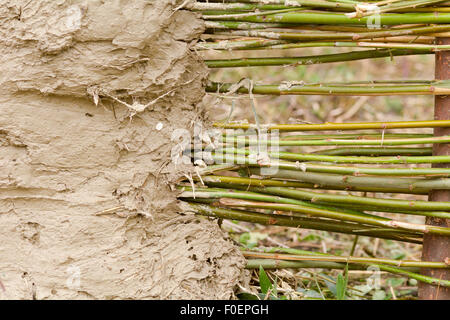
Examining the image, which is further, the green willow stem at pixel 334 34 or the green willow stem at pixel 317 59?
the green willow stem at pixel 317 59

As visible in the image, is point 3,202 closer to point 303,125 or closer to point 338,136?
point 303,125

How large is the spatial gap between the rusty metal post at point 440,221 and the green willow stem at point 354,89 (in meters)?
A: 0.04

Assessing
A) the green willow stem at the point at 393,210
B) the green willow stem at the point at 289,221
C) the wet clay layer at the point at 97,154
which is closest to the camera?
the wet clay layer at the point at 97,154

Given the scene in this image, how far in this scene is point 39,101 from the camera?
1282 mm

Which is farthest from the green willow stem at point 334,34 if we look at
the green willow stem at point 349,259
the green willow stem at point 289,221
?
the green willow stem at point 349,259

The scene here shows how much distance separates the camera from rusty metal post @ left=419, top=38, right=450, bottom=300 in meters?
1.35

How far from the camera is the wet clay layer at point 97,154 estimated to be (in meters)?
1.24

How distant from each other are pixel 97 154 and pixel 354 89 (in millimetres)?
716

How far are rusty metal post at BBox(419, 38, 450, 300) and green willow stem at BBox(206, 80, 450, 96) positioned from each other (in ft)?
0.13

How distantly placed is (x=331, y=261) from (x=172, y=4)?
2.76 ft

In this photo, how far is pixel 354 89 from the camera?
1.39 meters

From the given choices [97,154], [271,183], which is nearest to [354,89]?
[271,183]

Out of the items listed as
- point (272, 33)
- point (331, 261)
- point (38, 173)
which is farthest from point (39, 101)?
point (331, 261)

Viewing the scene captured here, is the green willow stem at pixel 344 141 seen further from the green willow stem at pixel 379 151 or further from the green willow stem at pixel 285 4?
the green willow stem at pixel 285 4
